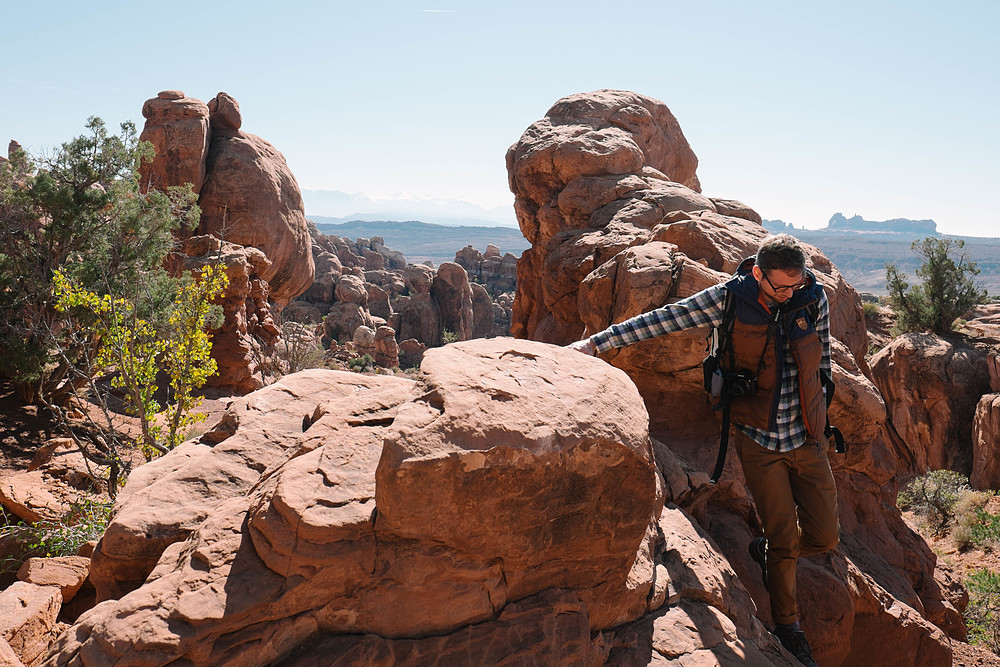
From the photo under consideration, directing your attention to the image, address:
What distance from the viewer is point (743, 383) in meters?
3.76

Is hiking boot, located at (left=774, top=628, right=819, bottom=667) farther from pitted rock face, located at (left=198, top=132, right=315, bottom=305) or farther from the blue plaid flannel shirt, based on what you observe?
pitted rock face, located at (left=198, top=132, right=315, bottom=305)

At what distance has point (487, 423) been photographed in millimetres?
2752

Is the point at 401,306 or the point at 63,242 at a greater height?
the point at 63,242

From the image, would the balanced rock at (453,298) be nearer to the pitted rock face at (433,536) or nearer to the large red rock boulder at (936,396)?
the large red rock boulder at (936,396)

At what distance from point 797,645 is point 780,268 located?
2.38 metres

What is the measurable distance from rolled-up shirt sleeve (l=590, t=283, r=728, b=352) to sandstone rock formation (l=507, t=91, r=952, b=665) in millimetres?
1170

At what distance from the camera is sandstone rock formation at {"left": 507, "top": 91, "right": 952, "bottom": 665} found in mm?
4805

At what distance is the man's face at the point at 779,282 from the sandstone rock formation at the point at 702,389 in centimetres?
155

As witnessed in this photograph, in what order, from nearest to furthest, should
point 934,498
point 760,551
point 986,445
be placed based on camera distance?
point 760,551 → point 934,498 → point 986,445

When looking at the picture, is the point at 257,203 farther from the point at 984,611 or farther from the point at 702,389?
the point at 984,611

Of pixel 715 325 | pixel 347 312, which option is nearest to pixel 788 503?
pixel 715 325

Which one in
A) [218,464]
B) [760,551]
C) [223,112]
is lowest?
[760,551]

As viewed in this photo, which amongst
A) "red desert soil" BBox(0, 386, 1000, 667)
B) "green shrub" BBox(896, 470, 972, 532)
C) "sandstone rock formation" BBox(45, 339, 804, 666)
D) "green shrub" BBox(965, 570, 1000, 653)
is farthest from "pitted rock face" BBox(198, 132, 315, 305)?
"green shrub" BBox(896, 470, 972, 532)

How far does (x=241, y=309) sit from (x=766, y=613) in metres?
15.1
